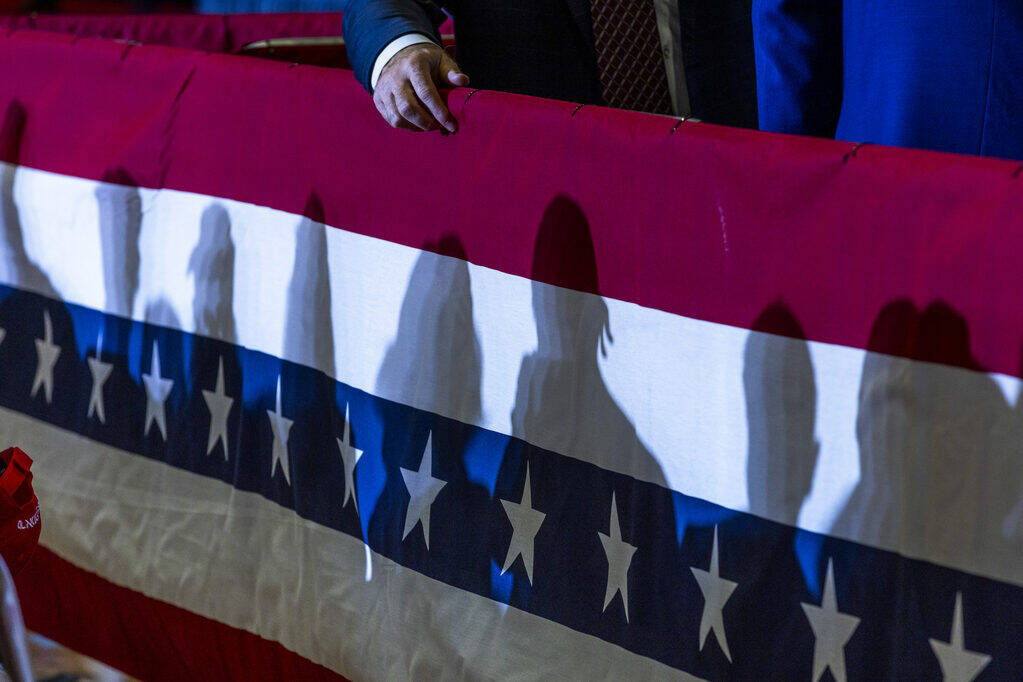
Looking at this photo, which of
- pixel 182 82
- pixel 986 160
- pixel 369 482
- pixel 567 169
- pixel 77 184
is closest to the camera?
pixel 986 160

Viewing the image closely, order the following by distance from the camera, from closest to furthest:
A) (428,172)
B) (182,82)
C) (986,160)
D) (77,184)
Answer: (986,160) < (428,172) < (182,82) < (77,184)

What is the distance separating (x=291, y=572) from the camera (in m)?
1.43

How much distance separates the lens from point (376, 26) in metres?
1.29

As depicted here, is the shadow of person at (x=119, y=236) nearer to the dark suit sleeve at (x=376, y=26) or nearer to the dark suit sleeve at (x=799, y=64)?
the dark suit sleeve at (x=376, y=26)

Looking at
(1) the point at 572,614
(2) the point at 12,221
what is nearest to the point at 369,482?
(1) the point at 572,614

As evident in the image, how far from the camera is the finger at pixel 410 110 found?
45.9 inches

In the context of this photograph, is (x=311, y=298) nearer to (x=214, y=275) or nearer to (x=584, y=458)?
(x=214, y=275)

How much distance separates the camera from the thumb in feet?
3.93

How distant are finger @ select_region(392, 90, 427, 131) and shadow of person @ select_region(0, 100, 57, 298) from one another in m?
0.75

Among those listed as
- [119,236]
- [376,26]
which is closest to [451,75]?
[376,26]

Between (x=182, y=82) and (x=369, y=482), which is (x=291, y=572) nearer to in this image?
(x=369, y=482)

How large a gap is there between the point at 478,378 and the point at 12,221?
0.89 metres

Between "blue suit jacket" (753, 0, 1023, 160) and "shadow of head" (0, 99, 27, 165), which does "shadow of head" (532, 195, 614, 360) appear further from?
"shadow of head" (0, 99, 27, 165)

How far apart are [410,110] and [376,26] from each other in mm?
185
